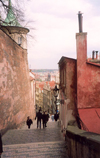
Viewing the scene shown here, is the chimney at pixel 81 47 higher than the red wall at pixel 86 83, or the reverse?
the chimney at pixel 81 47

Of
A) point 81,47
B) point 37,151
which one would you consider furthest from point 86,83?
point 37,151

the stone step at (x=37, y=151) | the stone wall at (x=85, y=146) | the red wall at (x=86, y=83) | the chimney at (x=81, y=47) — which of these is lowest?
the stone step at (x=37, y=151)

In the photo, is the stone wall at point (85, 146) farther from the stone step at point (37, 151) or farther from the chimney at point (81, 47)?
the chimney at point (81, 47)

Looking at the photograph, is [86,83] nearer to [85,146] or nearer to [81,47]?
[81,47]

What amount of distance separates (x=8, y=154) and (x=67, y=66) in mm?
6213

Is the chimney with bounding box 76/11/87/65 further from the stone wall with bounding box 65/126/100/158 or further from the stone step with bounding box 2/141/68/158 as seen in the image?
the stone wall with bounding box 65/126/100/158

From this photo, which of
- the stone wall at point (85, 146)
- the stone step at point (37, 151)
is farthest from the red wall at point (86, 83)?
the stone wall at point (85, 146)

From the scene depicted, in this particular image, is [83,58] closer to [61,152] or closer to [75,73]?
[75,73]

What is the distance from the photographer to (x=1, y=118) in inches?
419

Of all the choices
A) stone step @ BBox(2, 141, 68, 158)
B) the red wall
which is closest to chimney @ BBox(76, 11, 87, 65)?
the red wall

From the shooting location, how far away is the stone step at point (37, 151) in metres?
6.17

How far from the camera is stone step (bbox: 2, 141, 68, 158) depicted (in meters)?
6.17

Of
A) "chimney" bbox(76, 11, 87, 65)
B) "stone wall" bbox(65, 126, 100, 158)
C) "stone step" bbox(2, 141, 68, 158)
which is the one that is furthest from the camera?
"chimney" bbox(76, 11, 87, 65)

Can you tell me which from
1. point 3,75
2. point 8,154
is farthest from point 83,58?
point 8,154
